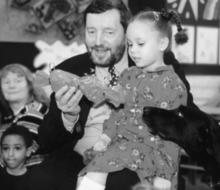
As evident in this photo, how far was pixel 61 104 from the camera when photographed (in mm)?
1877

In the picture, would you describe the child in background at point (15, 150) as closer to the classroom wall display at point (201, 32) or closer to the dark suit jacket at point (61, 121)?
the dark suit jacket at point (61, 121)

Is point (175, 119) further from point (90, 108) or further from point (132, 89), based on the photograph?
point (90, 108)

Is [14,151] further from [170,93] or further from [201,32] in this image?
[201,32]

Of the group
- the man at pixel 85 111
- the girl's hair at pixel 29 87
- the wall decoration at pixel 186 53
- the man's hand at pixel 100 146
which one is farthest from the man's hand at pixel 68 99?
the wall decoration at pixel 186 53

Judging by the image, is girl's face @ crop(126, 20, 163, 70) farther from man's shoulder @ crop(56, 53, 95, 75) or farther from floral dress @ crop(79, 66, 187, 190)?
man's shoulder @ crop(56, 53, 95, 75)

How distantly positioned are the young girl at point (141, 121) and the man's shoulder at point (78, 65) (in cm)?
37

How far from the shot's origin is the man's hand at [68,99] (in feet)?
5.92

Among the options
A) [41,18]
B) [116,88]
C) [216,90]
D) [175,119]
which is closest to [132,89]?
[116,88]

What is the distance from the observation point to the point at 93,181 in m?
1.67

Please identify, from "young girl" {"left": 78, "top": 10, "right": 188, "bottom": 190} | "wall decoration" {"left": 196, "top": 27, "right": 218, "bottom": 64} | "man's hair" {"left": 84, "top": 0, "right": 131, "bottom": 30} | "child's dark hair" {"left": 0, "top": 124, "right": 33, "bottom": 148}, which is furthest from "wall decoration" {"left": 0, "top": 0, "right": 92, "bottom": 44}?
"young girl" {"left": 78, "top": 10, "right": 188, "bottom": 190}

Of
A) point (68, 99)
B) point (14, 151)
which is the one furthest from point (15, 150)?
point (68, 99)

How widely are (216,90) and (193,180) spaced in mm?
876

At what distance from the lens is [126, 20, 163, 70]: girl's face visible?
1.76 metres

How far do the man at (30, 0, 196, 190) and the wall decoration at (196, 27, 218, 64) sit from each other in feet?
4.95
